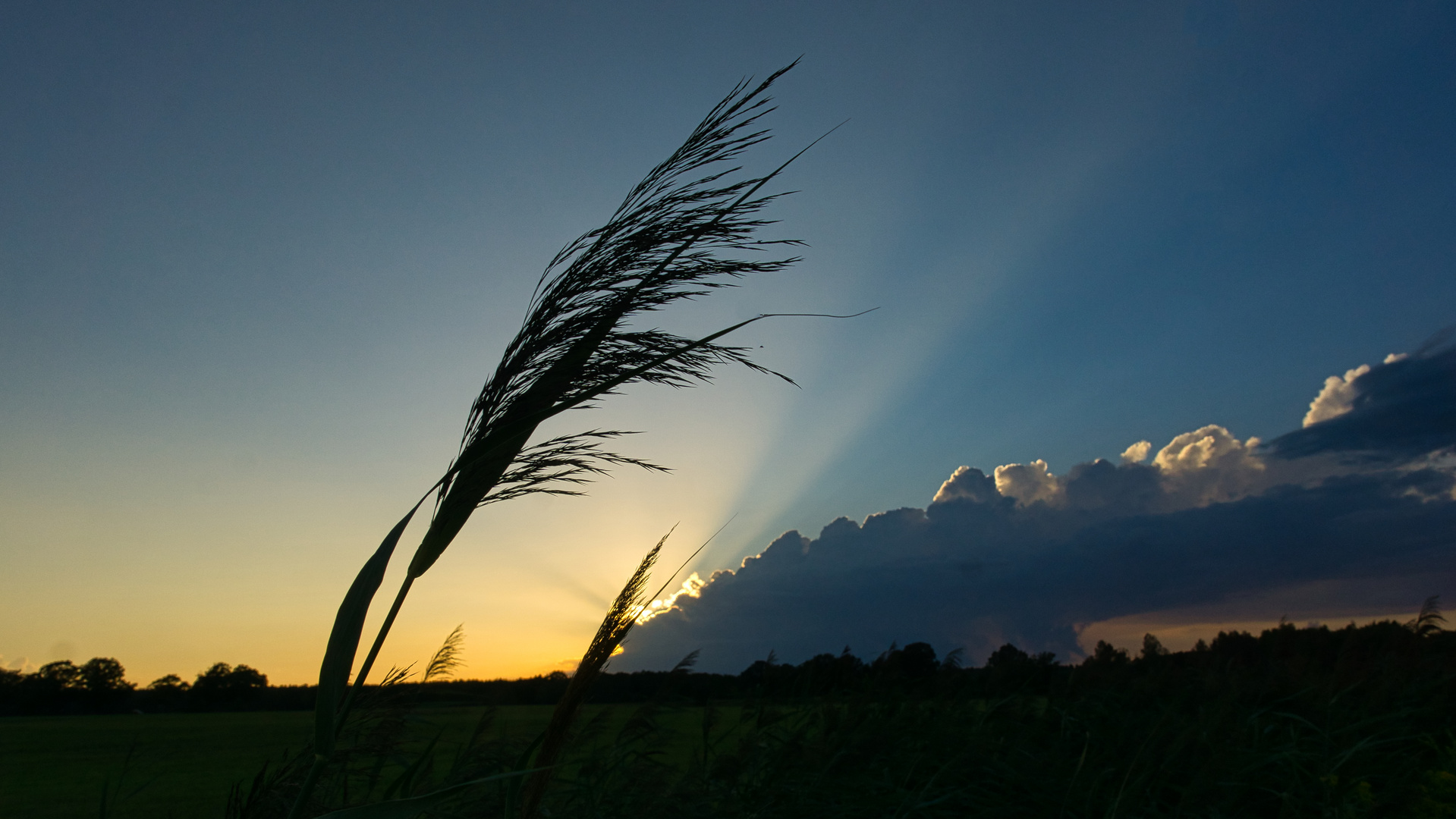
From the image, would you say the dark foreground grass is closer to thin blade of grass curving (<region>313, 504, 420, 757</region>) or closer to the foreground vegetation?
the foreground vegetation

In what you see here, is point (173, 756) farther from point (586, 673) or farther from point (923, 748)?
point (923, 748)

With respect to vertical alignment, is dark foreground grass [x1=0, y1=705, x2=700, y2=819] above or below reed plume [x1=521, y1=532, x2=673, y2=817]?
below

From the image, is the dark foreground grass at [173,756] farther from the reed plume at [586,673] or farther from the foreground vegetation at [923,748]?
the reed plume at [586,673]

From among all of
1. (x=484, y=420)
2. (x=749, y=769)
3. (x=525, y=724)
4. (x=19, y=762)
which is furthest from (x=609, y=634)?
(x=19, y=762)

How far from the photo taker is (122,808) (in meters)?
5.88

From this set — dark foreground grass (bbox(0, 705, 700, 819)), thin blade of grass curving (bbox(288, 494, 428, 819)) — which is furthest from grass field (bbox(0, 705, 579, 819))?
thin blade of grass curving (bbox(288, 494, 428, 819))

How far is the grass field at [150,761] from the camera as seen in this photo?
3619 mm

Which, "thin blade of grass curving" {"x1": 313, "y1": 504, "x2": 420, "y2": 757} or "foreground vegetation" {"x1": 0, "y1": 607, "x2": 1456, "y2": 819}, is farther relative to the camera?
"foreground vegetation" {"x1": 0, "y1": 607, "x2": 1456, "y2": 819}

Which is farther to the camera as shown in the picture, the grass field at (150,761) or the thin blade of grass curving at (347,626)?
the grass field at (150,761)

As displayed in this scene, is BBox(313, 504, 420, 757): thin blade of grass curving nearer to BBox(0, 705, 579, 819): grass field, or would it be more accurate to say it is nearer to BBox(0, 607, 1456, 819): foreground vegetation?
BBox(0, 607, 1456, 819): foreground vegetation

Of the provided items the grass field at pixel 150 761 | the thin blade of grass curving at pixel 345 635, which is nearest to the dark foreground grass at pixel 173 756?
the grass field at pixel 150 761

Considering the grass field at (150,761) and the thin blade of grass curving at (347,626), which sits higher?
the thin blade of grass curving at (347,626)

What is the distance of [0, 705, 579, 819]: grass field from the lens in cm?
362

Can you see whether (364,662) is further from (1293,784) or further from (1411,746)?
(1411,746)
